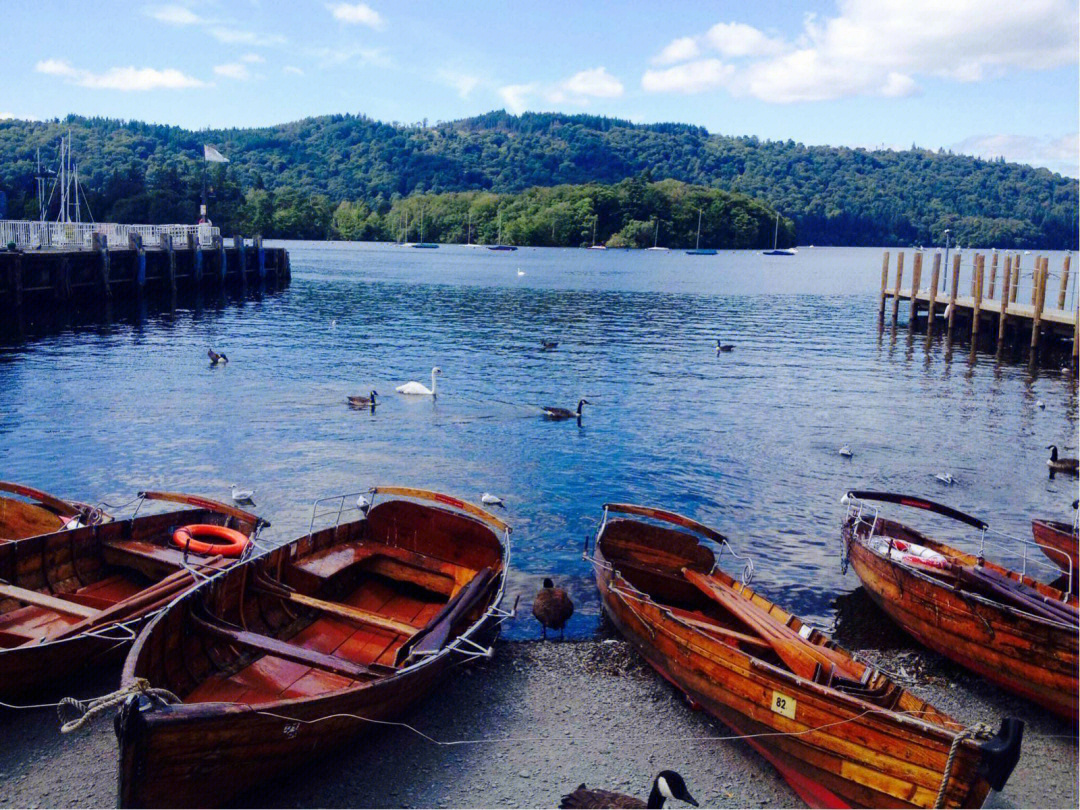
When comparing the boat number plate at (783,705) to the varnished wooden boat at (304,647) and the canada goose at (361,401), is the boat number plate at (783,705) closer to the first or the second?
the varnished wooden boat at (304,647)

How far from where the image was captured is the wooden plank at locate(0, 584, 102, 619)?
1023 cm

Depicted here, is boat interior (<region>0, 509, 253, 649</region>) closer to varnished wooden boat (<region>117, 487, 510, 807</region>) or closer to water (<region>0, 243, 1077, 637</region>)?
varnished wooden boat (<region>117, 487, 510, 807</region>)

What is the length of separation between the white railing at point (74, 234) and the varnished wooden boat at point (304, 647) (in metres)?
39.5

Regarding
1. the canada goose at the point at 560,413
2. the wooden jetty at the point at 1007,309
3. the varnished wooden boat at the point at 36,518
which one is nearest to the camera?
the varnished wooden boat at the point at 36,518

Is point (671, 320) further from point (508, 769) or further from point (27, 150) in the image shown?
point (27, 150)

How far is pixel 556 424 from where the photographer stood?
26516mm

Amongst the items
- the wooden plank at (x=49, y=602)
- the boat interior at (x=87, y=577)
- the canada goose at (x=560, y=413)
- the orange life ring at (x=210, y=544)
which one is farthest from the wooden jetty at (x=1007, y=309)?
the wooden plank at (x=49, y=602)

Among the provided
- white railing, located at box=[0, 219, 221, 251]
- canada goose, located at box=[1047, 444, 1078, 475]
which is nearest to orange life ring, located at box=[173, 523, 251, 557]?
canada goose, located at box=[1047, 444, 1078, 475]

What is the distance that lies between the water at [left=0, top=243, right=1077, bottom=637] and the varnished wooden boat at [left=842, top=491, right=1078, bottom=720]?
6.09 ft

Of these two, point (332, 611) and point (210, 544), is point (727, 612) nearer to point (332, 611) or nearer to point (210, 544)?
point (332, 611)

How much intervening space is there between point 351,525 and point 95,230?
4832cm

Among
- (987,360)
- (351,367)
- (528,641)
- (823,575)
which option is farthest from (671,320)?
(528,641)

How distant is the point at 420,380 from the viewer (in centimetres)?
3394

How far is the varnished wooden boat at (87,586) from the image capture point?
9570 mm
